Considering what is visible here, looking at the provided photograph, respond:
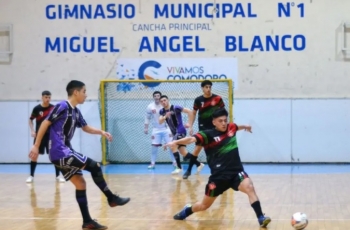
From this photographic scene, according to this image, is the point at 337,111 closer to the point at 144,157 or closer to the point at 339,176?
the point at 339,176

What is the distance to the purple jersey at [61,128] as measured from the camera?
9234 mm

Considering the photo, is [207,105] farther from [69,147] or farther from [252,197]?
[69,147]

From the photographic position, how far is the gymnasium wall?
21.1 metres

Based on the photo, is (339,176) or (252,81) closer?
(339,176)

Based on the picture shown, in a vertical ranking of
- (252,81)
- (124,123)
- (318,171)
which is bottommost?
(318,171)

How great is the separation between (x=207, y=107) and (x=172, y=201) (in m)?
4.41

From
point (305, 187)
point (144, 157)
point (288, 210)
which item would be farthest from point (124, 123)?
point (288, 210)

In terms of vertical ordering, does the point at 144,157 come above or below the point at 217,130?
below

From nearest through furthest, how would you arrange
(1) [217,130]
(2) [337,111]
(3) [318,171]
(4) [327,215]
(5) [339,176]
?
(1) [217,130]
(4) [327,215]
(5) [339,176]
(3) [318,171]
(2) [337,111]

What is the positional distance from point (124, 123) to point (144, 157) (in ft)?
4.37

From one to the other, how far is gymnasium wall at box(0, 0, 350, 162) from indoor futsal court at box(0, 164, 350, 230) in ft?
7.82

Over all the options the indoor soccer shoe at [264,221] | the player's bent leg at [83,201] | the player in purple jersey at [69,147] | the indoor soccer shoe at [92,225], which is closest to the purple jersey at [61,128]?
the player in purple jersey at [69,147]

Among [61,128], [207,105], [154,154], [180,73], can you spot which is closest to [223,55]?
[180,73]

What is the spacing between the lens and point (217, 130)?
9.77 meters
